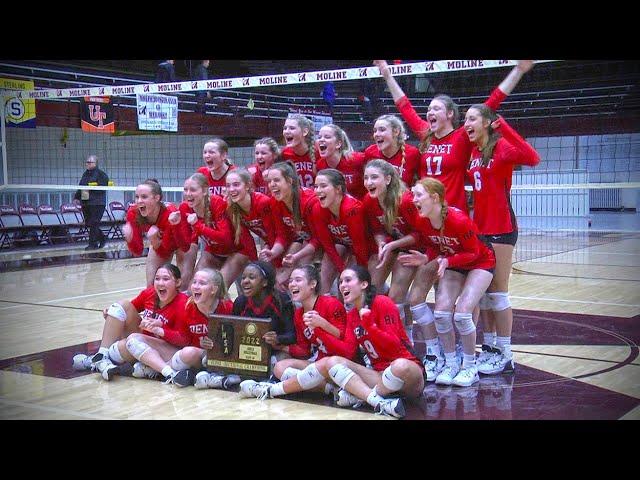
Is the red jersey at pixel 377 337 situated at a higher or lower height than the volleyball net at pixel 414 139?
lower

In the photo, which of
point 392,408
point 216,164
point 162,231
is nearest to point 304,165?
point 216,164

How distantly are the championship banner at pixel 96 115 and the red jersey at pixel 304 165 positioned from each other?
7199 mm

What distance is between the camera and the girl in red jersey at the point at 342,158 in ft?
15.7

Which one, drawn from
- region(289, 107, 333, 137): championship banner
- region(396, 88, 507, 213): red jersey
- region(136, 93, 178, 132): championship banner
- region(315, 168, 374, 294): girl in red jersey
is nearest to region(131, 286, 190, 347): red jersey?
region(315, 168, 374, 294): girl in red jersey

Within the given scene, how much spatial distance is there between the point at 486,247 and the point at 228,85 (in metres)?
5.99

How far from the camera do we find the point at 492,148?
4371mm

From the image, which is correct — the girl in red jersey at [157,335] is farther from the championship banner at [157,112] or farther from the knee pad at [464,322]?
the championship banner at [157,112]

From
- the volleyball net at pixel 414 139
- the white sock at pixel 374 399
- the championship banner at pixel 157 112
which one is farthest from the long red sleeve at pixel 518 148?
the championship banner at pixel 157 112

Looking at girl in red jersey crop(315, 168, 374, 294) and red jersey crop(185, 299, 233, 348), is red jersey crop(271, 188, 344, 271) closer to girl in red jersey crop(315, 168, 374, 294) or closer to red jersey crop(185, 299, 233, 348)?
girl in red jersey crop(315, 168, 374, 294)

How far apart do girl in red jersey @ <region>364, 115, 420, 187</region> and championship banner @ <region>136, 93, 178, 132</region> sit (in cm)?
743

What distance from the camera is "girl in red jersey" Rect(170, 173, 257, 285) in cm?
488

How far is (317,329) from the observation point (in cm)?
385

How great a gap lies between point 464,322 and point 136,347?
192 cm

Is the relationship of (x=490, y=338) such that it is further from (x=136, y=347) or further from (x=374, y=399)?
(x=136, y=347)
